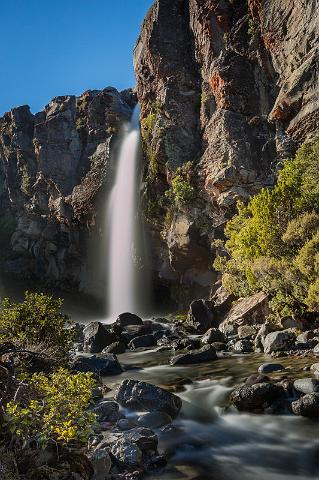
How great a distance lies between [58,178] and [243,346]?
177 ft

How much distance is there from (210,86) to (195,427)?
4489cm

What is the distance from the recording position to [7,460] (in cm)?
671

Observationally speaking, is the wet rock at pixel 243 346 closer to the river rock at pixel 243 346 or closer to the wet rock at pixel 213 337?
the river rock at pixel 243 346

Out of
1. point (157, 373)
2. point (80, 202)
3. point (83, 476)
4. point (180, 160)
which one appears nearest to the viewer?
point (83, 476)

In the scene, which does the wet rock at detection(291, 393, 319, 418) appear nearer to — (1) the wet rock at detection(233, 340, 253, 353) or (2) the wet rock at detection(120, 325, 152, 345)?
(1) the wet rock at detection(233, 340, 253, 353)

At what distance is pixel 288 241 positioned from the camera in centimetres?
2548

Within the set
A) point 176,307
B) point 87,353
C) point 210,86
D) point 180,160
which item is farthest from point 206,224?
point 87,353

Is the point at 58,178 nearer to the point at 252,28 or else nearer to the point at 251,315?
the point at 252,28

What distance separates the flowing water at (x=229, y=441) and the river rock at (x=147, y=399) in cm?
49

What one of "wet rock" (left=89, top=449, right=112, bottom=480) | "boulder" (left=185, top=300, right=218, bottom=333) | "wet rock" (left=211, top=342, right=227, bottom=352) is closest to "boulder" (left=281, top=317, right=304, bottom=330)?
"wet rock" (left=211, top=342, right=227, bottom=352)

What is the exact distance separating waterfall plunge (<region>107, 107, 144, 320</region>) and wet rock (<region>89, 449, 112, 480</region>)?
151ft

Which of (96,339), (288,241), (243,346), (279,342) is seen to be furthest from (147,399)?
(96,339)

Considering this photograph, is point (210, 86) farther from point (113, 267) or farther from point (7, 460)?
point (7, 460)

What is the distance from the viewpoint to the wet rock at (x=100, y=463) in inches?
343
